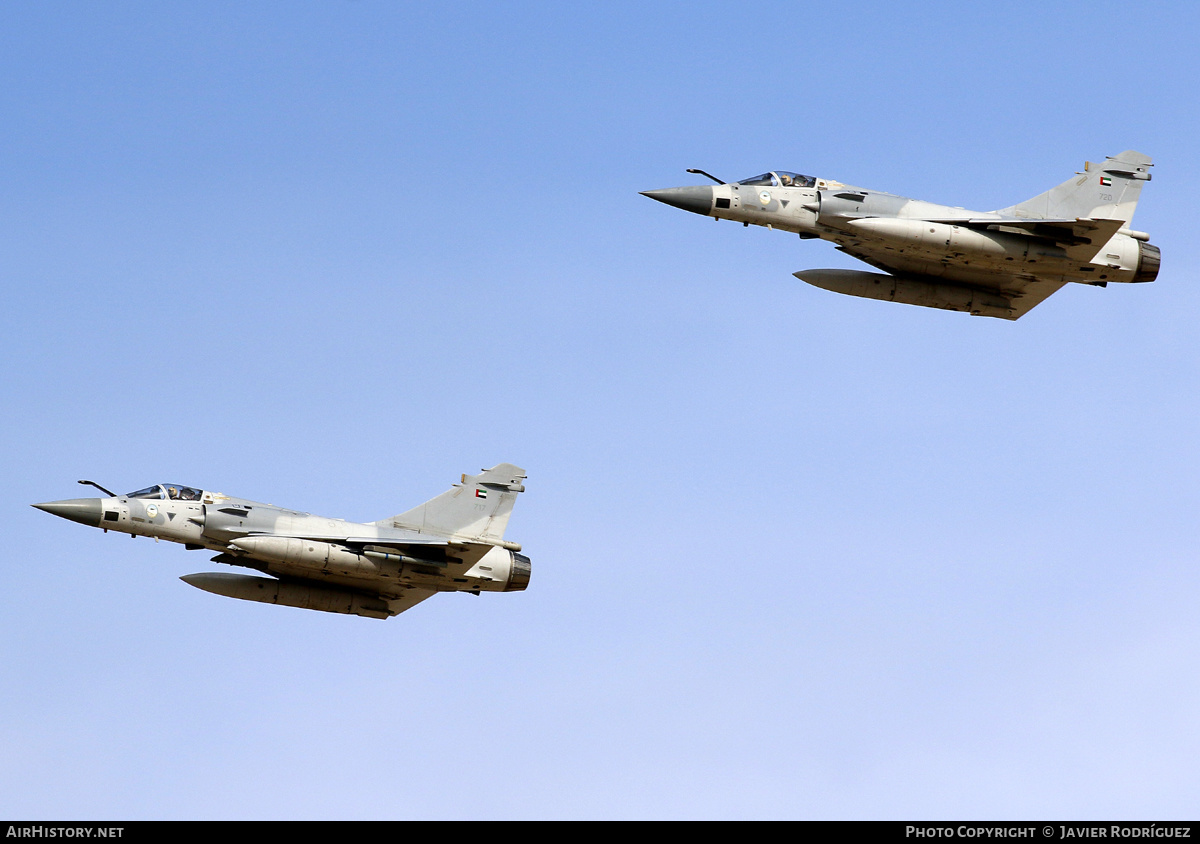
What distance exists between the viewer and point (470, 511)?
44.6 m

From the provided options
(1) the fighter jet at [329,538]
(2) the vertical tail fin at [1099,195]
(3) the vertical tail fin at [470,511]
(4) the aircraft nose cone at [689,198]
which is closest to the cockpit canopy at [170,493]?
(1) the fighter jet at [329,538]

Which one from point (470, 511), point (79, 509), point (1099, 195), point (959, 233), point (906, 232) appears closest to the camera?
point (79, 509)

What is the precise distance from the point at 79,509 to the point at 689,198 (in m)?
17.4

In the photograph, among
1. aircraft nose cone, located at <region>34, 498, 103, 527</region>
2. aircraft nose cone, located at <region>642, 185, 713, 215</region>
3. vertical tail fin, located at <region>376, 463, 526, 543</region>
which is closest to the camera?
aircraft nose cone, located at <region>34, 498, 103, 527</region>

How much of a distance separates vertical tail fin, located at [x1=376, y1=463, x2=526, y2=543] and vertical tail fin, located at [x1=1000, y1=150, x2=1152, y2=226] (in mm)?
15780

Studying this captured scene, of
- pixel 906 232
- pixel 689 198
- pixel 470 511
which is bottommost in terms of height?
pixel 470 511

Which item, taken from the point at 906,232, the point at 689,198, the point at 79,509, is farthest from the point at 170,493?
the point at 906,232

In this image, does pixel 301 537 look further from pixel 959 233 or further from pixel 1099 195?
pixel 1099 195

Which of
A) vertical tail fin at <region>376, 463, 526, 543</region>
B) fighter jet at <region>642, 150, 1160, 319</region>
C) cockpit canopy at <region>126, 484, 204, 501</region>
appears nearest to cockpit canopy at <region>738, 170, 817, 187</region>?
fighter jet at <region>642, 150, 1160, 319</region>

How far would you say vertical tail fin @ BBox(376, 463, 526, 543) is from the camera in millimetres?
44406

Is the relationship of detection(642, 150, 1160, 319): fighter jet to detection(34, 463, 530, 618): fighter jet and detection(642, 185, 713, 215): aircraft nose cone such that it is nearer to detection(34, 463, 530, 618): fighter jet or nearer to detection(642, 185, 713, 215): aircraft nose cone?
detection(642, 185, 713, 215): aircraft nose cone

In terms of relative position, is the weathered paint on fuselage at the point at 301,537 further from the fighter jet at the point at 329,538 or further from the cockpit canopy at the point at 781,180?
the cockpit canopy at the point at 781,180
